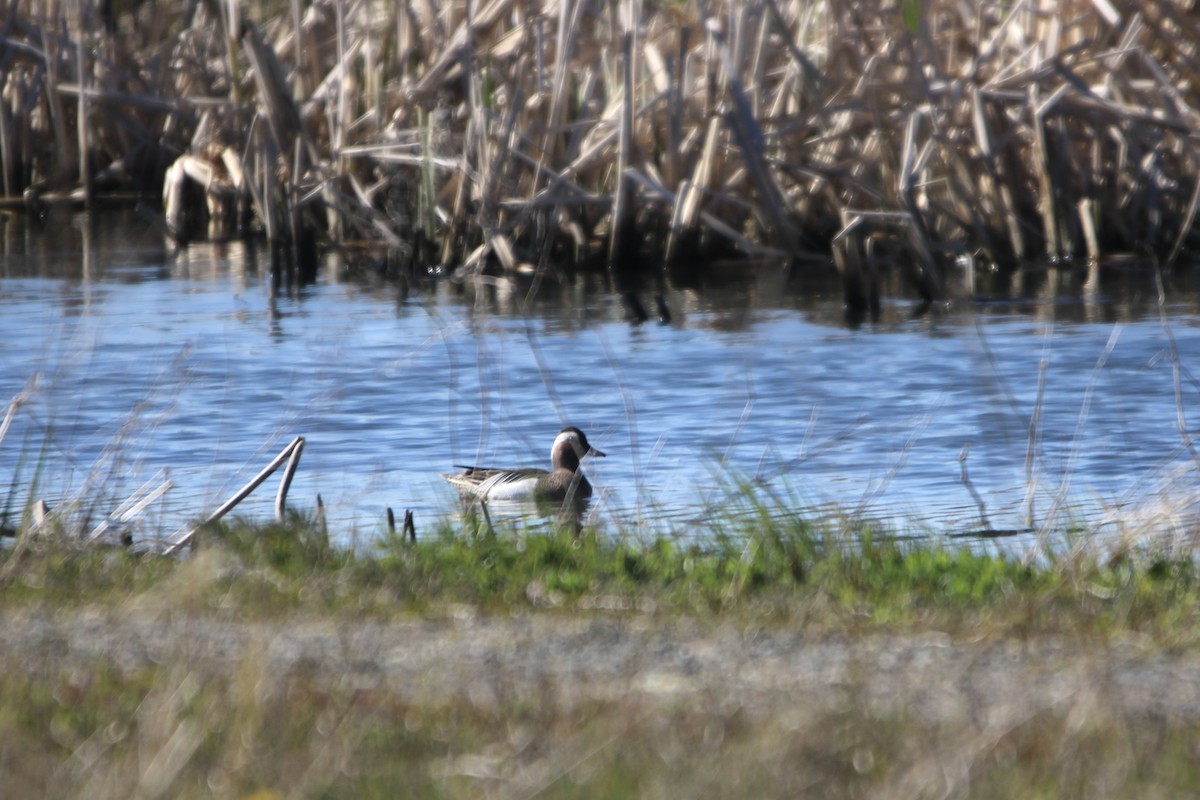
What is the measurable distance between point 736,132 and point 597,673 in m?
10.1

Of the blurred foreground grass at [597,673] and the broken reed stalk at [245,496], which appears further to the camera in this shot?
the broken reed stalk at [245,496]

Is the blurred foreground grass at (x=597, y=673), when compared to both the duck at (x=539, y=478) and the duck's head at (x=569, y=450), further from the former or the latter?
the duck's head at (x=569, y=450)

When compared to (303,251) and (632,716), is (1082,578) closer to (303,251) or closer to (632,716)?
Result: (632,716)

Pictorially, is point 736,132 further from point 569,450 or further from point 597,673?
point 597,673

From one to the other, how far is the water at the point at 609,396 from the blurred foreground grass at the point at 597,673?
0.86 metres

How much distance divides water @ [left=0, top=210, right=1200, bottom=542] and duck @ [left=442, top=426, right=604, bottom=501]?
0.17 metres

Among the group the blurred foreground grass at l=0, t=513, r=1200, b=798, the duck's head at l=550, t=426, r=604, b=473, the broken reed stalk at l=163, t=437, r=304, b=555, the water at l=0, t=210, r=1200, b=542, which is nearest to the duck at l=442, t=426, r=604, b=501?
the duck's head at l=550, t=426, r=604, b=473

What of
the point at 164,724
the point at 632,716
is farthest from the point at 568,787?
the point at 164,724

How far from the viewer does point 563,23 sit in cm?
1454

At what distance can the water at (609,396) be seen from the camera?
8.43m

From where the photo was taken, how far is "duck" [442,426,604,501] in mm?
9219

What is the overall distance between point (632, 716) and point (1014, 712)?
0.79 meters

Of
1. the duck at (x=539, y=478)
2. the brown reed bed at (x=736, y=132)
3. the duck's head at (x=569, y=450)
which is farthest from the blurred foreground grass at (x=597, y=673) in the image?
the brown reed bed at (x=736, y=132)

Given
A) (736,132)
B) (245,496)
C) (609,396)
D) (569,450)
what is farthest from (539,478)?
(736,132)
